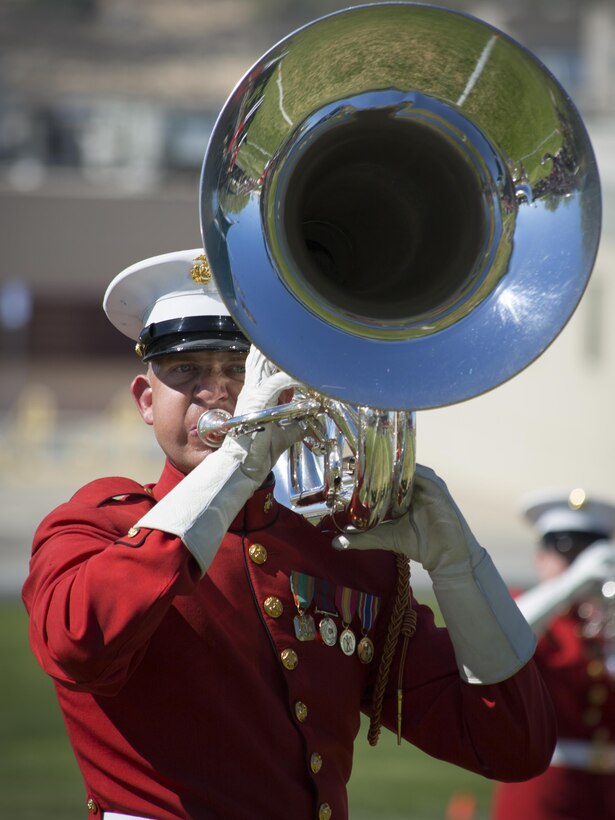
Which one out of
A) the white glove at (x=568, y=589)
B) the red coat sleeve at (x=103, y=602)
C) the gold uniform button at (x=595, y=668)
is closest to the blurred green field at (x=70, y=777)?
the gold uniform button at (x=595, y=668)

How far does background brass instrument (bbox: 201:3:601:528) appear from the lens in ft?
7.42

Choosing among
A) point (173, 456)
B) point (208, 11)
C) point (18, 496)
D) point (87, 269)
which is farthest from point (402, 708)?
point (208, 11)

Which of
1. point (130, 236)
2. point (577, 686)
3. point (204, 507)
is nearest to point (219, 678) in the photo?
point (204, 507)

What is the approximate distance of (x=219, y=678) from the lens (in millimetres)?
2461

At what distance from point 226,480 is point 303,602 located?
37 cm

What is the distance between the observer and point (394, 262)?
8.28ft

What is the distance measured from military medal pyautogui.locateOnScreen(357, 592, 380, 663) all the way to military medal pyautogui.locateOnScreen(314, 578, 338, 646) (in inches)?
2.4

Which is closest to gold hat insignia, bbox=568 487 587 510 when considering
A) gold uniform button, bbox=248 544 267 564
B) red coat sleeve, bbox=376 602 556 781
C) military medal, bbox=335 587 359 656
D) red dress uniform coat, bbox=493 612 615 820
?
red dress uniform coat, bbox=493 612 615 820

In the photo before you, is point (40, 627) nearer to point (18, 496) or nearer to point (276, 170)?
point (276, 170)

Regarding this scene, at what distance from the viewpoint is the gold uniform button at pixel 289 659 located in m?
2.51

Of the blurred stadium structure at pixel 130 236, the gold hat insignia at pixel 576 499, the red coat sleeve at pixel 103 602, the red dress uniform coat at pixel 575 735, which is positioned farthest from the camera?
the blurred stadium structure at pixel 130 236

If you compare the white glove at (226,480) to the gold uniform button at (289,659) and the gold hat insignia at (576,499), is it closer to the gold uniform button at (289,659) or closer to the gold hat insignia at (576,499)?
the gold uniform button at (289,659)

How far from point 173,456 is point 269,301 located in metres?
0.41

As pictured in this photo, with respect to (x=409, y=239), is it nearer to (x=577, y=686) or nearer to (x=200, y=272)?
(x=200, y=272)
